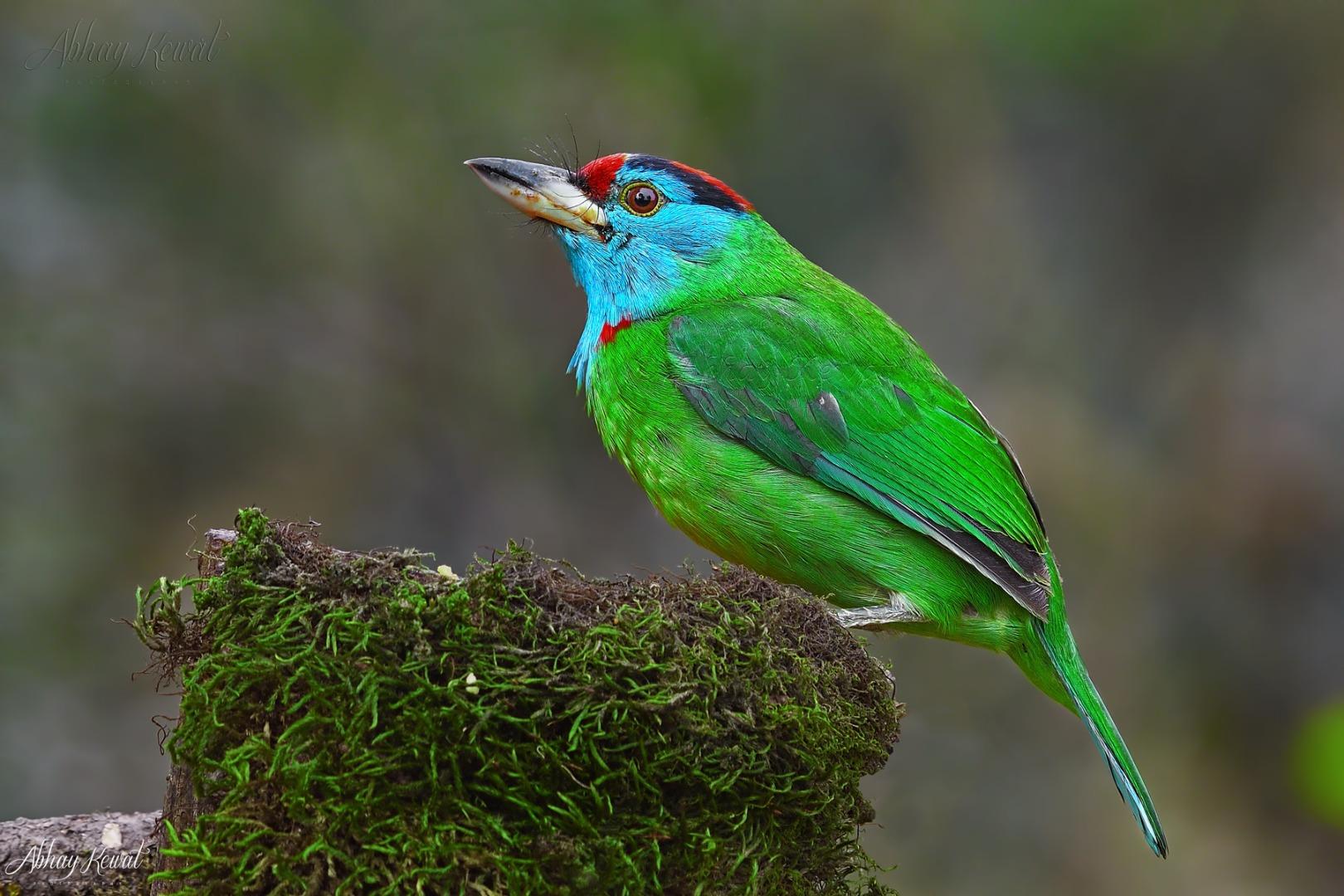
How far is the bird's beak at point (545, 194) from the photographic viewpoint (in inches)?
162

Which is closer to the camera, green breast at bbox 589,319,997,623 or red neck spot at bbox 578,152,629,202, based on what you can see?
green breast at bbox 589,319,997,623

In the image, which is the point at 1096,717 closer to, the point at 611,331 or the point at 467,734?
the point at 611,331

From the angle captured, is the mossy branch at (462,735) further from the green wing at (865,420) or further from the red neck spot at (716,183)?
the red neck spot at (716,183)

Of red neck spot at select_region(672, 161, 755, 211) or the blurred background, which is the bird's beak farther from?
the blurred background

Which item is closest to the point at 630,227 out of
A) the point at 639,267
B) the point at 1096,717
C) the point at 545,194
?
the point at 639,267

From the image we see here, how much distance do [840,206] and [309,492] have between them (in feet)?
12.5

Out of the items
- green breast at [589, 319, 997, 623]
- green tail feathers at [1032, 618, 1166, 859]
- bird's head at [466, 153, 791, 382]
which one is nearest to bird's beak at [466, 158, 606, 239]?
bird's head at [466, 153, 791, 382]

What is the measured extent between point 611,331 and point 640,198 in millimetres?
567

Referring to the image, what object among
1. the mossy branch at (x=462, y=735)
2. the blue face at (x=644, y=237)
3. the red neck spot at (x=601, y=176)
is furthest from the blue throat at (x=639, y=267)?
the mossy branch at (x=462, y=735)

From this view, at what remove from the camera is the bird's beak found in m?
4.11

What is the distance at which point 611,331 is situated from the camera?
12.9 feet

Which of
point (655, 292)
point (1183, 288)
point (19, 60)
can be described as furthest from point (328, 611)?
point (1183, 288)

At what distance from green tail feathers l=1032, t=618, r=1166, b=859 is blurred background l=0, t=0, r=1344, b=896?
2646 millimetres

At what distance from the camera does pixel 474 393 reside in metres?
6.95
